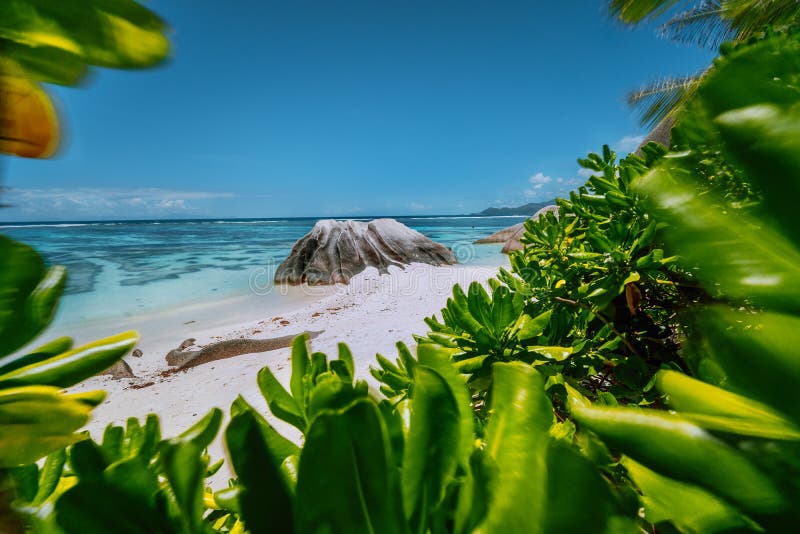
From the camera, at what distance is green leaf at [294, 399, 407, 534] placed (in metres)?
0.22

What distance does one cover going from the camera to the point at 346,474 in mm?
237

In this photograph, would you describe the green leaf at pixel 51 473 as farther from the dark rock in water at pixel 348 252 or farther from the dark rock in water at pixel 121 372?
the dark rock in water at pixel 348 252

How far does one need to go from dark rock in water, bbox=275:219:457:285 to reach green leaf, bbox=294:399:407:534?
9931mm

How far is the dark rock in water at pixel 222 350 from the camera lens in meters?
4.82

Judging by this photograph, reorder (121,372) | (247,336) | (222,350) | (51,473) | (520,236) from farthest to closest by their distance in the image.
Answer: (247,336)
(222,350)
(121,372)
(520,236)
(51,473)

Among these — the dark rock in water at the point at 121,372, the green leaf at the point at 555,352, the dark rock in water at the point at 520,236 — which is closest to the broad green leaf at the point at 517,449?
the green leaf at the point at 555,352

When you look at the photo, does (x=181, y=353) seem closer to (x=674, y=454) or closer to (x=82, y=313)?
(x=82, y=313)

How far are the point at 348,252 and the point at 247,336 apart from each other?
17.3 ft

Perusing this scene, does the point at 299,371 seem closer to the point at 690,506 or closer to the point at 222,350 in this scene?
the point at 690,506

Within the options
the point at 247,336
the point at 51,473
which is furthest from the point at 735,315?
the point at 247,336

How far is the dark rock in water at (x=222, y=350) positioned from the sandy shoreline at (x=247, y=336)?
0.65 feet

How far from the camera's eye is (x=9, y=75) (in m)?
0.24

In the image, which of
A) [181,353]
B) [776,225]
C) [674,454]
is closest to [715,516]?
[674,454]

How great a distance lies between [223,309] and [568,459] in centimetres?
917
